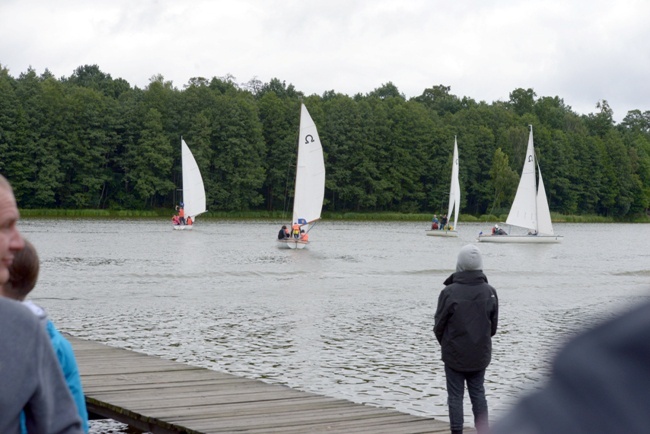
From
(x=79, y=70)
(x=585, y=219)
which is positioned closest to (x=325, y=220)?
(x=585, y=219)

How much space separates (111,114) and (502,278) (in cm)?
6308

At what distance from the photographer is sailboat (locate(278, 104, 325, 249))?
46.7 meters

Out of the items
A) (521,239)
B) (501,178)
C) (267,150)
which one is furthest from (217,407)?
(501,178)

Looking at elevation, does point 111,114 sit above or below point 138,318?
above

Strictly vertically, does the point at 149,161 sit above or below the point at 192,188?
above

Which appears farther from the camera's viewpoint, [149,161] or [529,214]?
[149,161]

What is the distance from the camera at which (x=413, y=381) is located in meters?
12.4

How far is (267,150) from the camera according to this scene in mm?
96625

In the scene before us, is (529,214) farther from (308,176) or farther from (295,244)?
(295,244)

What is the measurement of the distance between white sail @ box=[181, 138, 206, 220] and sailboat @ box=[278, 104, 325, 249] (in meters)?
20.0

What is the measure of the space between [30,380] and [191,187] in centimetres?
6549

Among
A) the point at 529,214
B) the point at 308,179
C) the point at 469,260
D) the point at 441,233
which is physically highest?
the point at 308,179

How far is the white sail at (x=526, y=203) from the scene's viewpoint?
55781 mm

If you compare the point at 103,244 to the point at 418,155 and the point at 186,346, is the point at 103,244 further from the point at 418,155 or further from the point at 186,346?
the point at 418,155
